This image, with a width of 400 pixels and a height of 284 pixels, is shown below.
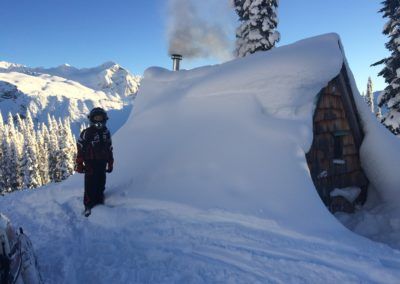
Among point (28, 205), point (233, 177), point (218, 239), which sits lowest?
point (28, 205)

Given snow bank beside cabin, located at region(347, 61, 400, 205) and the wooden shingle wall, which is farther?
snow bank beside cabin, located at region(347, 61, 400, 205)

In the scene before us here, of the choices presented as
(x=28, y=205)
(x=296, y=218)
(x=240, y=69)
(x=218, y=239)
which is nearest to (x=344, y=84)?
(x=240, y=69)

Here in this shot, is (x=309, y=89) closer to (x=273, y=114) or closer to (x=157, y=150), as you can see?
(x=273, y=114)

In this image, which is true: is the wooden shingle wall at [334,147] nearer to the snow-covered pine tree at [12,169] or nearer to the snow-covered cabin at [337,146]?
the snow-covered cabin at [337,146]

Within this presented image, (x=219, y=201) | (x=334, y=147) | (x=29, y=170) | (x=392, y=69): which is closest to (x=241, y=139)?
(x=219, y=201)

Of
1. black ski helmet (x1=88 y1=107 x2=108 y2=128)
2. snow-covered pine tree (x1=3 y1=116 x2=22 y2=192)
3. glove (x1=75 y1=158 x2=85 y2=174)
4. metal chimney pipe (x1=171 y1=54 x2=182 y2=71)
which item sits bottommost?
snow-covered pine tree (x1=3 y1=116 x2=22 y2=192)

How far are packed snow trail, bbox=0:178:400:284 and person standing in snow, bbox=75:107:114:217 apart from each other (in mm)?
356

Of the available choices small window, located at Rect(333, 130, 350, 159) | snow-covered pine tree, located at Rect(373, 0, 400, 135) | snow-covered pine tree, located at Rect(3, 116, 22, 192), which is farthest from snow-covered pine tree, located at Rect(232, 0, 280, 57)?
snow-covered pine tree, located at Rect(3, 116, 22, 192)

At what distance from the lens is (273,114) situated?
8.15 m

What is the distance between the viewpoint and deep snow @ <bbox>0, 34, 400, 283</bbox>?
4.72m

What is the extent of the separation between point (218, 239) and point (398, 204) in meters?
5.59

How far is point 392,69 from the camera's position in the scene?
16.9 meters

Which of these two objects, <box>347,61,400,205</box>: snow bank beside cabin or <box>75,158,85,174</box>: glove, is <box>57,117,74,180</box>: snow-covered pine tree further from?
<box>347,61,400,205</box>: snow bank beside cabin

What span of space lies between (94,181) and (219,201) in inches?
101
